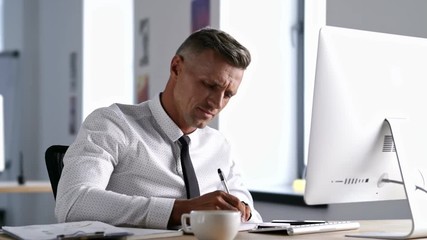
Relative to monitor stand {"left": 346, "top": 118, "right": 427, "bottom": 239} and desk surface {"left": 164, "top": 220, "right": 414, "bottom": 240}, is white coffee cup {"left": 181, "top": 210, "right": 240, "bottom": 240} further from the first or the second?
monitor stand {"left": 346, "top": 118, "right": 427, "bottom": 239}

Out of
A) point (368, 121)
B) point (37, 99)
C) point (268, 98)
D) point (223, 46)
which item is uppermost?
point (223, 46)

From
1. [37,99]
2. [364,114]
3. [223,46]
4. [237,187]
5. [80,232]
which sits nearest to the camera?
[80,232]

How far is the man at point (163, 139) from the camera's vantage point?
1.90 m

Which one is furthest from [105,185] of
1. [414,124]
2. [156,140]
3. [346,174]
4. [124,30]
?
[124,30]

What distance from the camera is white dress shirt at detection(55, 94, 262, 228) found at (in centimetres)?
179

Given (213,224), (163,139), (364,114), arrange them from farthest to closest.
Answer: (163,139)
(364,114)
(213,224)

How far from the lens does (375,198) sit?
1.77 meters

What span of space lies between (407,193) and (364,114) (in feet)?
0.69

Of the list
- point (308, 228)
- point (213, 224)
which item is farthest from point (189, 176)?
point (213, 224)

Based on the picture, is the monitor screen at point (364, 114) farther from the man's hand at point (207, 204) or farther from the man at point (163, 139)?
the man at point (163, 139)

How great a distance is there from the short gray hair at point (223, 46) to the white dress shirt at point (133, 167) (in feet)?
0.80

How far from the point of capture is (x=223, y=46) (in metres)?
2.07

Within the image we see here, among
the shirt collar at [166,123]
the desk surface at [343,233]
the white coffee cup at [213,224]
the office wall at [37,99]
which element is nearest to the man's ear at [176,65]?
the shirt collar at [166,123]

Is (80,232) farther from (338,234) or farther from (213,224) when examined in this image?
(338,234)
